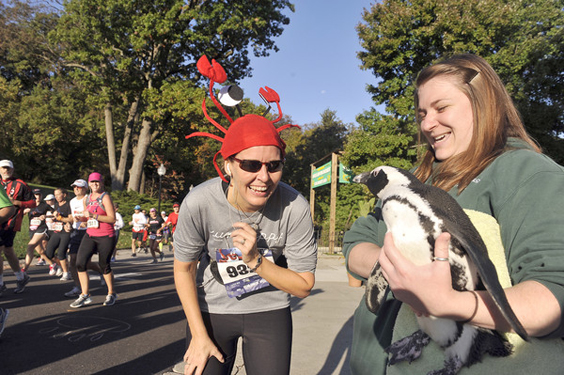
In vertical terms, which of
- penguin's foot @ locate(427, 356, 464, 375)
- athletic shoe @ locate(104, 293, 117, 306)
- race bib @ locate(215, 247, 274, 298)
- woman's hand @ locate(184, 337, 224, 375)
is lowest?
athletic shoe @ locate(104, 293, 117, 306)

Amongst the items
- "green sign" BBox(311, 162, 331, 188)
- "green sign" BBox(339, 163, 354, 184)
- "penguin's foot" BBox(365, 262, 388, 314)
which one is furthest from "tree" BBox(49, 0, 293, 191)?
"penguin's foot" BBox(365, 262, 388, 314)

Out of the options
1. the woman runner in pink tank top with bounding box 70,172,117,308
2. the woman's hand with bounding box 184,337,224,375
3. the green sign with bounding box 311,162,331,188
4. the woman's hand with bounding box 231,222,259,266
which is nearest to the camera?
the woman's hand with bounding box 231,222,259,266

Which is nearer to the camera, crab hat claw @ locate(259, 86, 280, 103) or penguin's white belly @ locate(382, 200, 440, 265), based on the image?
penguin's white belly @ locate(382, 200, 440, 265)

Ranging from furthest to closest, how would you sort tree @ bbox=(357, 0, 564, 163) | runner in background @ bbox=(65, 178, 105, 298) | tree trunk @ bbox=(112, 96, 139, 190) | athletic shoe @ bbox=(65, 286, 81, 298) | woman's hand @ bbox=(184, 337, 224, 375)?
1. tree trunk @ bbox=(112, 96, 139, 190)
2. tree @ bbox=(357, 0, 564, 163)
3. athletic shoe @ bbox=(65, 286, 81, 298)
4. runner in background @ bbox=(65, 178, 105, 298)
5. woman's hand @ bbox=(184, 337, 224, 375)

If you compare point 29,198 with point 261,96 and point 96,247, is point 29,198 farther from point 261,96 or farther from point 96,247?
point 261,96

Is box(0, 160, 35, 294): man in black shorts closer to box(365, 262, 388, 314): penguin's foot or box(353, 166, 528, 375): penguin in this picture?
box(365, 262, 388, 314): penguin's foot

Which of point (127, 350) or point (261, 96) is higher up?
point (261, 96)

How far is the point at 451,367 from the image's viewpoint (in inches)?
38.0

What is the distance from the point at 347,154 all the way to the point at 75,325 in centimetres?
1147

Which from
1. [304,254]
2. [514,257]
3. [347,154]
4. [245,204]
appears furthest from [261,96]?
[347,154]

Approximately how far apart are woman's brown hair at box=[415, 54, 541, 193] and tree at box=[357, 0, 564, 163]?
13269mm

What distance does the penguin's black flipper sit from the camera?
2.51 feet

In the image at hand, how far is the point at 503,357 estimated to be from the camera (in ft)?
2.95

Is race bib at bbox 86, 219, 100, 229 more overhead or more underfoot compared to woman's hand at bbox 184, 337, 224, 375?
more overhead
